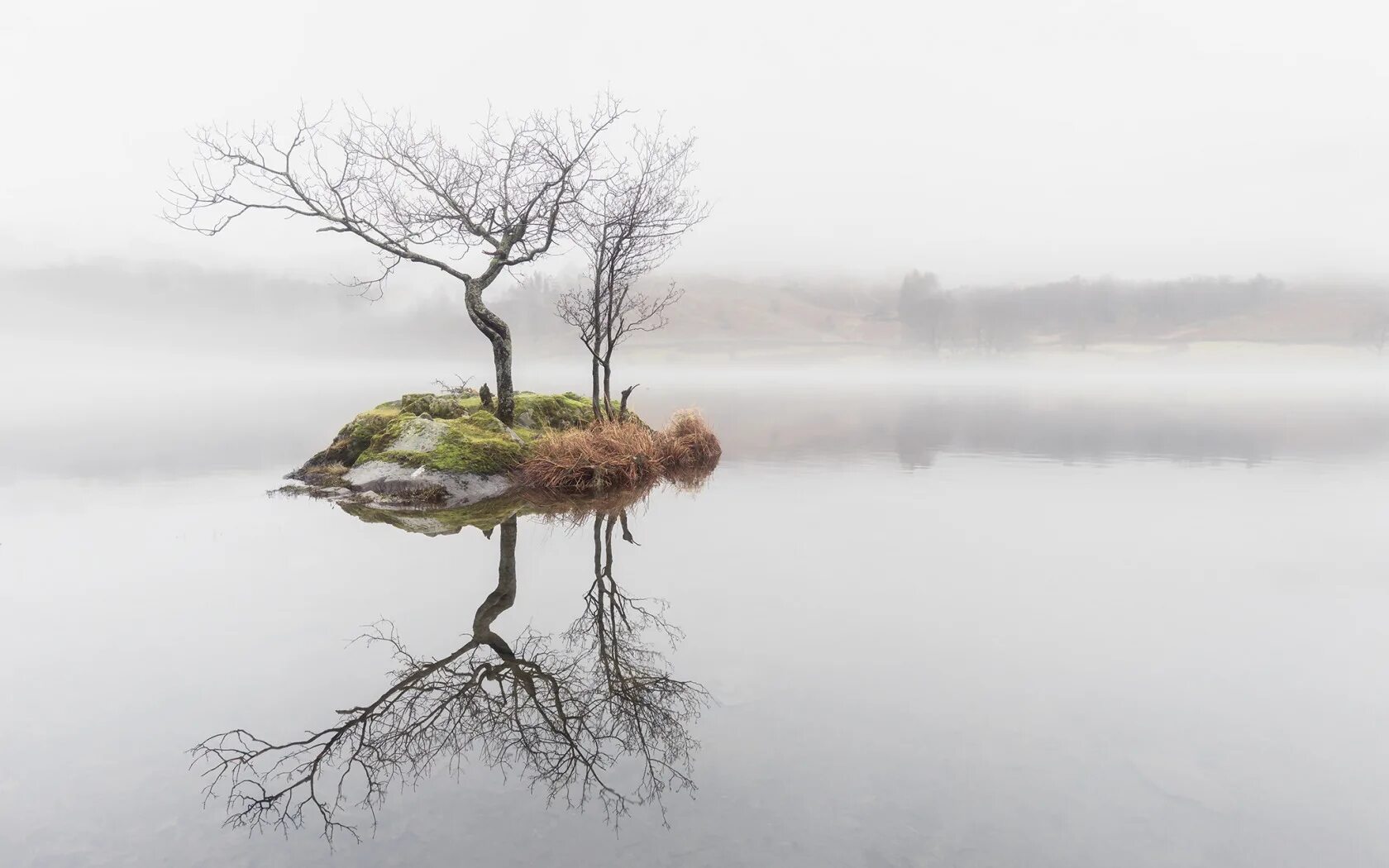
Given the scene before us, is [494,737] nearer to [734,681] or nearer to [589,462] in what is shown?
[734,681]

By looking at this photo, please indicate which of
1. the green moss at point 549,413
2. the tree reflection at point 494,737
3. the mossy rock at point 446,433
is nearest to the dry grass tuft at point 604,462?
the mossy rock at point 446,433

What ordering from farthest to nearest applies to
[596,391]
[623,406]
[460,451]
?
[623,406]
[596,391]
[460,451]

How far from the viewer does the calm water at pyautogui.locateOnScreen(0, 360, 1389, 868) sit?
4.37 metres

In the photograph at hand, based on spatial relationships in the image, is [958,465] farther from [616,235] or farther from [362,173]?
[362,173]

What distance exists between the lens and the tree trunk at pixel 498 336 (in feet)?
62.8

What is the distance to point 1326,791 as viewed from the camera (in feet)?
16.1

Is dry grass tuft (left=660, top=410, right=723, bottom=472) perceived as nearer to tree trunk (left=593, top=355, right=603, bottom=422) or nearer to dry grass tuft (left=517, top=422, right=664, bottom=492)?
tree trunk (left=593, top=355, right=603, bottom=422)

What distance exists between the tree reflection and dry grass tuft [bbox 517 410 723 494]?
9189 mm

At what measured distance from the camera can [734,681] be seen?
647cm

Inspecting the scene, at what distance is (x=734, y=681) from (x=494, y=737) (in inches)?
89.3

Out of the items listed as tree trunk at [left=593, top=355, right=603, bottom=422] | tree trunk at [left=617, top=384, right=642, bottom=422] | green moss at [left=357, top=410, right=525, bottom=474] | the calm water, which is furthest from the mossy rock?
the calm water

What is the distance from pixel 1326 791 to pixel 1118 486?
15.7 metres

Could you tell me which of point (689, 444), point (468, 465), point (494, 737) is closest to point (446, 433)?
point (468, 465)

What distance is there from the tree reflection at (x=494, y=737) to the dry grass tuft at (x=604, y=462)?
9189 mm
